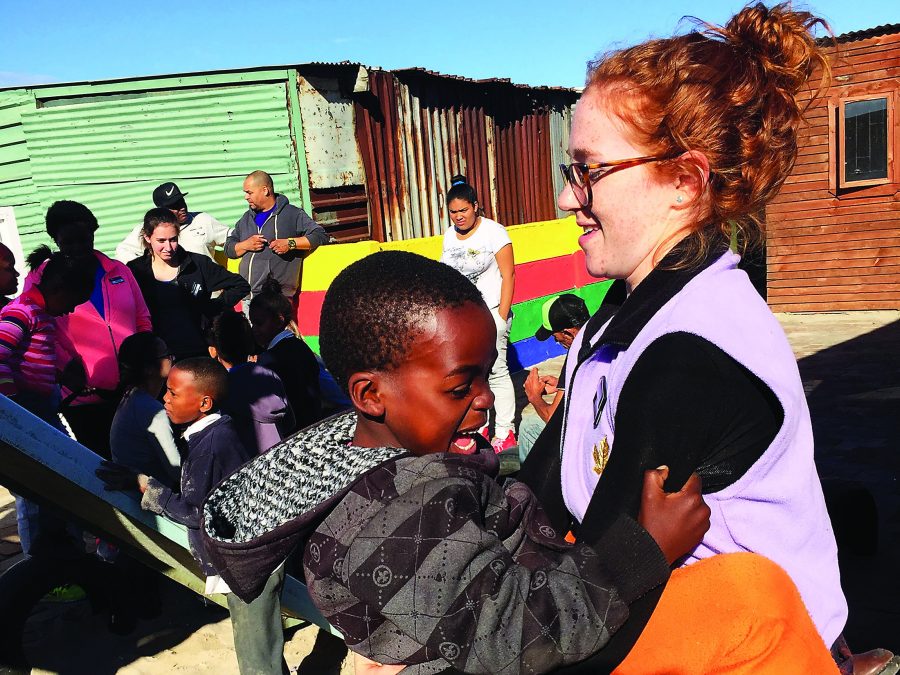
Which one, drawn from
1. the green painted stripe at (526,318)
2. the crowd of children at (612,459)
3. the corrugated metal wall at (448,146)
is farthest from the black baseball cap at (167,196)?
the crowd of children at (612,459)

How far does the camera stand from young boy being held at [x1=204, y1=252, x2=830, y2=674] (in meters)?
1.25

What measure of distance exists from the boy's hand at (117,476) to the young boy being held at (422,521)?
201cm

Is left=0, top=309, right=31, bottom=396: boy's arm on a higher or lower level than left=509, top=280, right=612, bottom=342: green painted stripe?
higher

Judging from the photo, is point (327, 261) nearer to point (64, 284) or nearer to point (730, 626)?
point (64, 284)

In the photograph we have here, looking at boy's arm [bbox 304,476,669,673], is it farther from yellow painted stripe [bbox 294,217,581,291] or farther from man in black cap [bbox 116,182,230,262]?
man in black cap [bbox 116,182,230,262]

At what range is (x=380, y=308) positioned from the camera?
60.1 inches

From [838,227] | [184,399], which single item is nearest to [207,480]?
[184,399]

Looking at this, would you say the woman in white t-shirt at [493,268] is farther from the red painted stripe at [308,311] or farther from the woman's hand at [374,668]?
the woman's hand at [374,668]

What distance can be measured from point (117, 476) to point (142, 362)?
1020 mm

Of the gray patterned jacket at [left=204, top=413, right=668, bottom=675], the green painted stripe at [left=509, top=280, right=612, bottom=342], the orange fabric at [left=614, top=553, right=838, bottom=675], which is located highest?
the gray patterned jacket at [left=204, top=413, right=668, bottom=675]

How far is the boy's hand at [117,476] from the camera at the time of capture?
3.33 m

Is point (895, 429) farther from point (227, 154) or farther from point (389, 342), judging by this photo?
point (227, 154)

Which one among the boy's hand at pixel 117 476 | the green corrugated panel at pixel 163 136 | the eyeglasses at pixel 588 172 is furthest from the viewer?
the green corrugated panel at pixel 163 136

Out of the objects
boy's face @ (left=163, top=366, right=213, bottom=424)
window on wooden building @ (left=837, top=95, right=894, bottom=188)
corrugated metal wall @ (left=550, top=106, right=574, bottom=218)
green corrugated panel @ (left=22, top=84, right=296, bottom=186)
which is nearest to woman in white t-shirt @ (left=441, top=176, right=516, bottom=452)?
boy's face @ (left=163, top=366, right=213, bottom=424)
